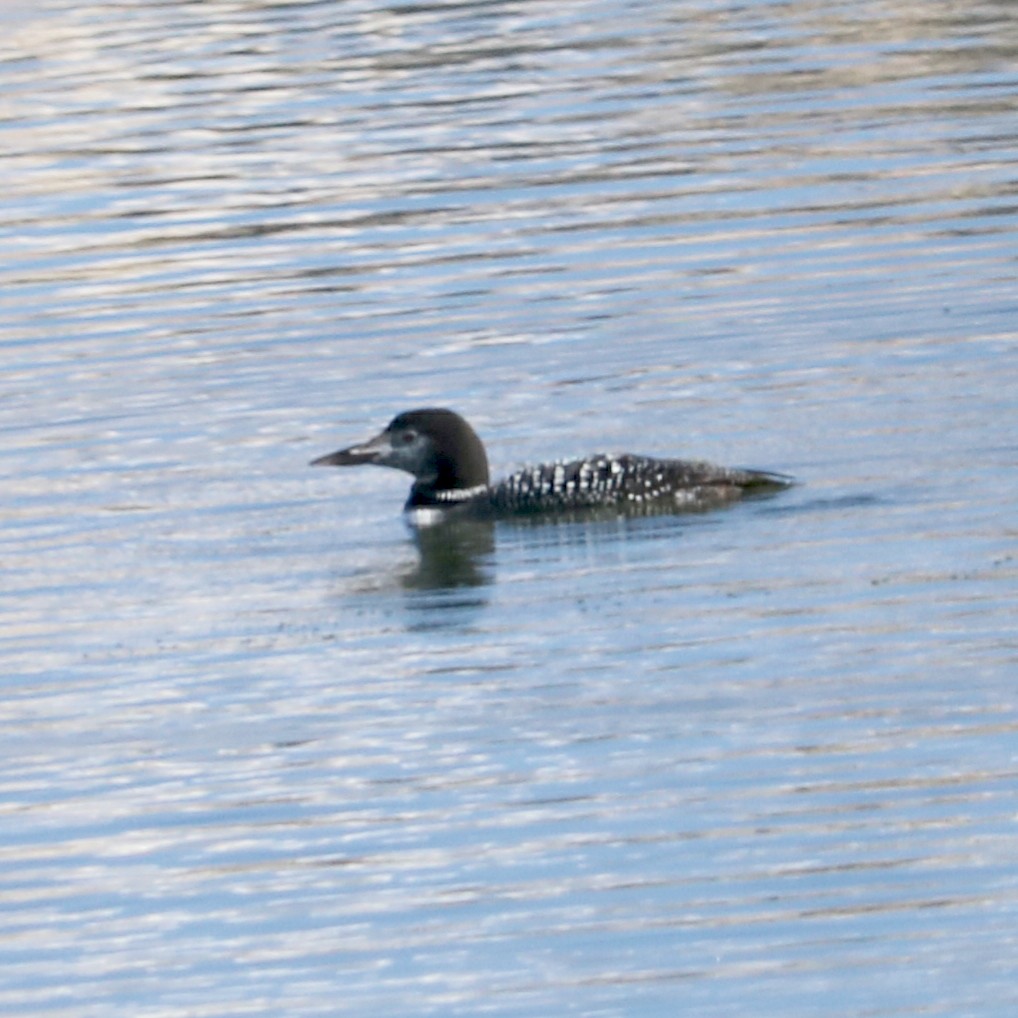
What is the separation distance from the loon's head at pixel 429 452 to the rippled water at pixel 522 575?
263 mm

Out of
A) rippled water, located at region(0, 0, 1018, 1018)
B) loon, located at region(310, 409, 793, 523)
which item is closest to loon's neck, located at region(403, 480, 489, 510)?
loon, located at region(310, 409, 793, 523)

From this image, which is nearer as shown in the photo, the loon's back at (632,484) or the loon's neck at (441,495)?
the loon's back at (632,484)

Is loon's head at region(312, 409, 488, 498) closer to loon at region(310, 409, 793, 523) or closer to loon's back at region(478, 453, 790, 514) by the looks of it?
loon at region(310, 409, 793, 523)

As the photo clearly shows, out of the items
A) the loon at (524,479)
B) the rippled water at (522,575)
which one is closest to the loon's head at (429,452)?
the loon at (524,479)

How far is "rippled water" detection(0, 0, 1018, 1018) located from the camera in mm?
8297

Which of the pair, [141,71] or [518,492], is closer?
[518,492]

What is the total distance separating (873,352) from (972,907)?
23.4ft

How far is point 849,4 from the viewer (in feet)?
93.1

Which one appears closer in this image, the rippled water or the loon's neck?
the rippled water

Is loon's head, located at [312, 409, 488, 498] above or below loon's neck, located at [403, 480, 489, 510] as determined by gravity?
above

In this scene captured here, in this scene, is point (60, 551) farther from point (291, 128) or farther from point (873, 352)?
point (291, 128)

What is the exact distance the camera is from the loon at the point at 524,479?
41.6 ft

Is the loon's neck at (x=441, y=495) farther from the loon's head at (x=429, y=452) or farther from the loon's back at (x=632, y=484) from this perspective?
the loon's back at (x=632, y=484)

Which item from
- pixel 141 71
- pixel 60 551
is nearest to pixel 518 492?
pixel 60 551
